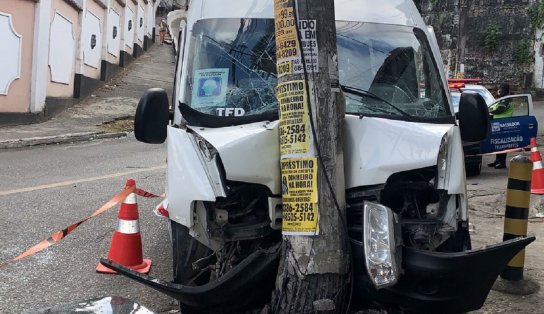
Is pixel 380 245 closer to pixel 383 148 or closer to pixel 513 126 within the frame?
pixel 383 148

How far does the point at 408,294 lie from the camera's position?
298 cm

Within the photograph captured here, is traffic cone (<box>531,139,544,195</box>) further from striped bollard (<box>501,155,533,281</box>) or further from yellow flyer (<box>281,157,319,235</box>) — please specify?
yellow flyer (<box>281,157,319,235</box>)

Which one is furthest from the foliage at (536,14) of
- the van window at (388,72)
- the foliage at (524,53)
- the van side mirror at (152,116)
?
the van side mirror at (152,116)

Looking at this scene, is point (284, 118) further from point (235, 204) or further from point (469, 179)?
point (469, 179)

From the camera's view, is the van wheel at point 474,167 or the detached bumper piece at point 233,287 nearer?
the detached bumper piece at point 233,287

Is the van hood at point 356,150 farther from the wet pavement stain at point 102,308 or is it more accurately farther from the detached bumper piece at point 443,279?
the wet pavement stain at point 102,308

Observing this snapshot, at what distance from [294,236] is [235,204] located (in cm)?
42

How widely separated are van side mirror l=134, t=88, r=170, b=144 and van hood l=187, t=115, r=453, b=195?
1.97 feet

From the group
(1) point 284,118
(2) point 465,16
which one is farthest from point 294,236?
(2) point 465,16

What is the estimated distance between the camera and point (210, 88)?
3.93 m

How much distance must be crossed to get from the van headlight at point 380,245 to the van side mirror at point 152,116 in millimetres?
1637

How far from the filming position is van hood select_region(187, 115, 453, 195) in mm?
→ 3127

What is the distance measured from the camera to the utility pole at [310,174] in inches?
120

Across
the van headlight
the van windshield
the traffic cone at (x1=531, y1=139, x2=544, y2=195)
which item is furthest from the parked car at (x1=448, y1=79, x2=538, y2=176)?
the van headlight
